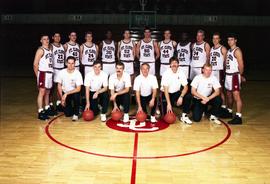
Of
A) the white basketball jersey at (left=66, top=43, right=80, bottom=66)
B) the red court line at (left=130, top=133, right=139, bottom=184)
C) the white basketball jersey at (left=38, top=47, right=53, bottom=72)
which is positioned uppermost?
the white basketball jersey at (left=66, top=43, right=80, bottom=66)

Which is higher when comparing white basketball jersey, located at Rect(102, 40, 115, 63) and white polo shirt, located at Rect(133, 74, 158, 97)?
white basketball jersey, located at Rect(102, 40, 115, 63)

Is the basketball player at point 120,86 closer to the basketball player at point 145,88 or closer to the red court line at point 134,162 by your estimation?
the basketball player at point 145,88

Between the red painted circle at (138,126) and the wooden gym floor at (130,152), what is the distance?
14 cm

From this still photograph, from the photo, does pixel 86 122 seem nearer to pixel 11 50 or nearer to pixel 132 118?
pixel 132 118

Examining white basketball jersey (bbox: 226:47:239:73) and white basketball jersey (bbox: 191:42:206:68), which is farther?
white basketball jersey (bbox: 191:42:206:68)

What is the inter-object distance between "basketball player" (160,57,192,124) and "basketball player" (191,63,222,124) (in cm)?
16

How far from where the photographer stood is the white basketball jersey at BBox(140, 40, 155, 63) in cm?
805

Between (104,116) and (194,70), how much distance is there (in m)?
2.25

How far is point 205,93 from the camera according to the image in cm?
694

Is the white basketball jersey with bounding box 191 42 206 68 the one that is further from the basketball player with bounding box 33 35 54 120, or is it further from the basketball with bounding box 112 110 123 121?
the basketball player with bounding box 33 35 54 120

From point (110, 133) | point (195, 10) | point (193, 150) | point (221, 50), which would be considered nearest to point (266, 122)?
point (221, 50)

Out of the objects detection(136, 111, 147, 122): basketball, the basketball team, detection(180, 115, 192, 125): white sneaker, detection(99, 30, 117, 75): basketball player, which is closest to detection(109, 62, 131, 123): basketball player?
the basketball team

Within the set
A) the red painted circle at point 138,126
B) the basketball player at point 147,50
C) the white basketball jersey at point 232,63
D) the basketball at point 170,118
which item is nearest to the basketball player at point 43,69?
the red painted circle at point 138,126

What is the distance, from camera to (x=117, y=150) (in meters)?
5.48
